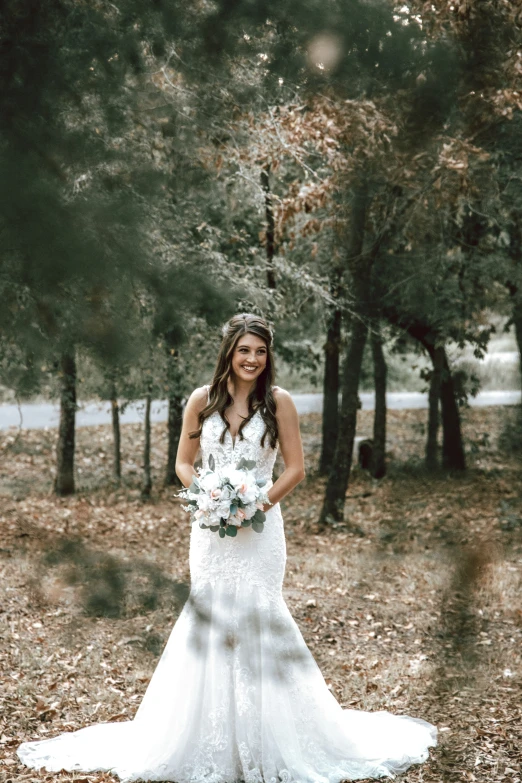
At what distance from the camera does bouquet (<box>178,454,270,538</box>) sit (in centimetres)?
359

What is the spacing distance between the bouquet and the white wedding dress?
0.20m

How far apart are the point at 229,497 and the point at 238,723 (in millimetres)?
1060

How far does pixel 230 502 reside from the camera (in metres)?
3.60

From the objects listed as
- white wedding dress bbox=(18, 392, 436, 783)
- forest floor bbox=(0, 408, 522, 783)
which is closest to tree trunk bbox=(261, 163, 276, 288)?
forest floor bbox=(0, 408, 522, 783)

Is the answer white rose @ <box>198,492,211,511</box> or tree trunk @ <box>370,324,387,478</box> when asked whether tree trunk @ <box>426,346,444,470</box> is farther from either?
white rose @ <box>198,492,211,511</box>

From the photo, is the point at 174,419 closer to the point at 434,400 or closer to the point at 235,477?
the point at 434,400

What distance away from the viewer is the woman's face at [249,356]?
3.86 metres

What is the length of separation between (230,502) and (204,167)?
91.6 inches

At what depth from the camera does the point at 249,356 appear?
12.7 ft

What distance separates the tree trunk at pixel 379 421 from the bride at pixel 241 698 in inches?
328

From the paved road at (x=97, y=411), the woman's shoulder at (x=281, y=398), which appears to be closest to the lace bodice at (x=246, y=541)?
the woman's shoulder at (x=281, y=398)

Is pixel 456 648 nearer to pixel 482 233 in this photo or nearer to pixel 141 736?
pixel 141 736

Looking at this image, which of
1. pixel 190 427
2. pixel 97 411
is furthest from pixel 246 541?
pixel 97 411

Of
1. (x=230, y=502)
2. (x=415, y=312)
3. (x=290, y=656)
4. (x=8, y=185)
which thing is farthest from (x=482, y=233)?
(x=8, y=185)
